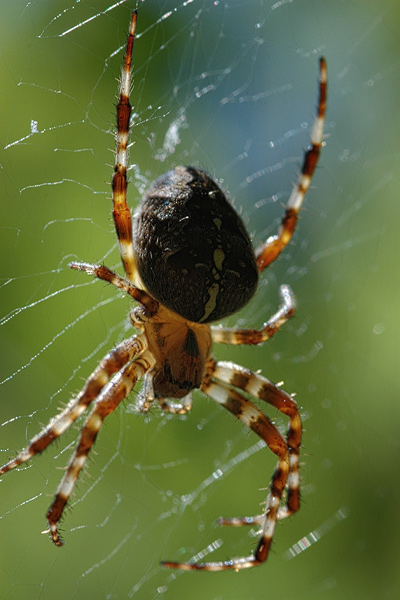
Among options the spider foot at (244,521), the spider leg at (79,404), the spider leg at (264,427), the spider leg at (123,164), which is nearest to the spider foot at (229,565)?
the spider leg at (264,427)

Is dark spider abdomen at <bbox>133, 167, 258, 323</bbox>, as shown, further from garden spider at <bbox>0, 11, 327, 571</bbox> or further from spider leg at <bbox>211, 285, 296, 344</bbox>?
spider leg at <bbox>211, 285, 296, 344</bbox>

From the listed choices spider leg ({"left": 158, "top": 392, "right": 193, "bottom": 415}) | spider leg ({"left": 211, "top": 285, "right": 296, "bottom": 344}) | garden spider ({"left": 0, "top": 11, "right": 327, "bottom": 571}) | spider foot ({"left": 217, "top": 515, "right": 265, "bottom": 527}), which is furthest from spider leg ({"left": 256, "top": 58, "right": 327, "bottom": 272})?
spider foot ({"left": 217, "top": 515, "right": 265, "bottom": 527})

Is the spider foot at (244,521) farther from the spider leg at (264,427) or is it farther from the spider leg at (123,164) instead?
the spider leg at (123,164)

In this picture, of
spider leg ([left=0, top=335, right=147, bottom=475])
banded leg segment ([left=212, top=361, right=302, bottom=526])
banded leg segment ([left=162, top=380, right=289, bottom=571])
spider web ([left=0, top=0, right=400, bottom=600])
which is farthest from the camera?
spider web ([left=0, top=0, right=400, bottom=600])

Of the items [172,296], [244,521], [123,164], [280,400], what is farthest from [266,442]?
[123,164]

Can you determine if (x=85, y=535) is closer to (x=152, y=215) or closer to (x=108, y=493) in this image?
(x=108, y=493)
